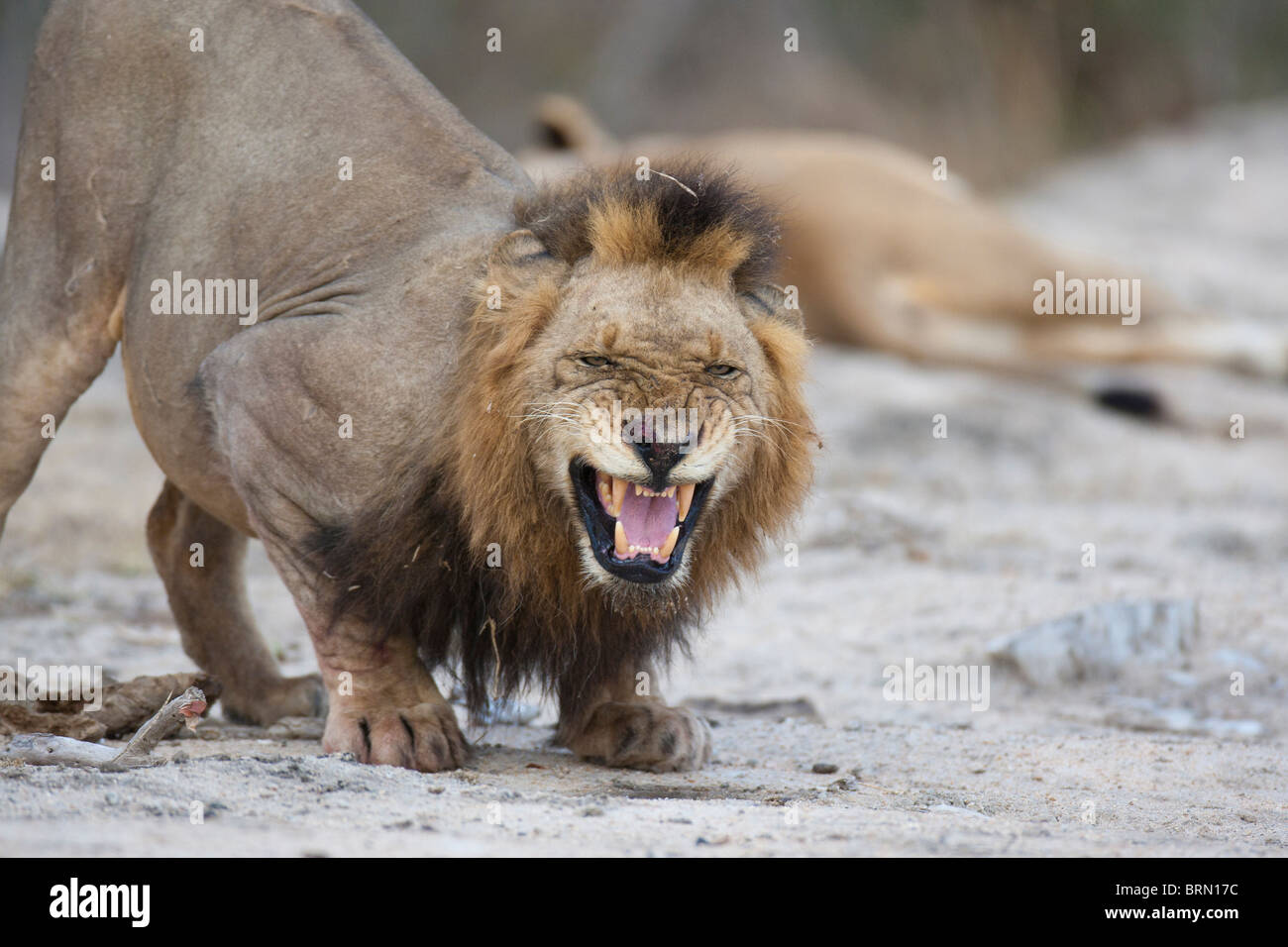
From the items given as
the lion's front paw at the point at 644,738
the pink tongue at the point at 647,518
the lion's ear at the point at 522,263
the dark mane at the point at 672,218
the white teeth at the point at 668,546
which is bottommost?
the lion's front paw at the point at 644,738

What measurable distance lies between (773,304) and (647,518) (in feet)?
2.33

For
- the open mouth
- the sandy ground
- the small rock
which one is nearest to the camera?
the sandy ground

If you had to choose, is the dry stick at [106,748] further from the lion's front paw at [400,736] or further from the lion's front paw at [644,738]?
the lion's front paw at [644,738]

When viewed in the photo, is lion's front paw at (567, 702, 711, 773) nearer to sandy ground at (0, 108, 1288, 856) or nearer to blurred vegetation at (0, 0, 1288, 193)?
sandy ground at (0, 108, 1288, 856)

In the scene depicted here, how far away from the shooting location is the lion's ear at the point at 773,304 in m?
4.36

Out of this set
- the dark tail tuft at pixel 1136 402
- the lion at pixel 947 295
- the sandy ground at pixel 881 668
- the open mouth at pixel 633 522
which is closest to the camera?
the sandy ground at pixel 881 668

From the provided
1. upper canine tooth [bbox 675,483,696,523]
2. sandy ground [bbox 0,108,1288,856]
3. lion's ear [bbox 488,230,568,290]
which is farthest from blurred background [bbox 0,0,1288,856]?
lion's ear [bbox 488,230,568,290]

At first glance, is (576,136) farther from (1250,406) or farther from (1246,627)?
(1246,627)

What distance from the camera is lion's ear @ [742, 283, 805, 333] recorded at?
4359mm

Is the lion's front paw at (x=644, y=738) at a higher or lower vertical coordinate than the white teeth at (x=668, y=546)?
lower

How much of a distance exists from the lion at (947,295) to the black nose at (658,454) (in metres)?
7.51

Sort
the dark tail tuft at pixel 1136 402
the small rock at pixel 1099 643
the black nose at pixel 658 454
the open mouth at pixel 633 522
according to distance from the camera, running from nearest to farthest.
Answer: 1. the black nose at pixel 658 454
2. the open mouth at pixel 633 522
3. the small rock at pixel 1099 643
4. the dark tail tuft at pixel 1136 402

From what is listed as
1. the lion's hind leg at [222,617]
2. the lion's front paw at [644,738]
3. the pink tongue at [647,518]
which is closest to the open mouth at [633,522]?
the pink tongue at [647,518]

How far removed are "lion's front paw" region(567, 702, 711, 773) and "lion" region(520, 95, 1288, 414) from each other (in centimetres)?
689
